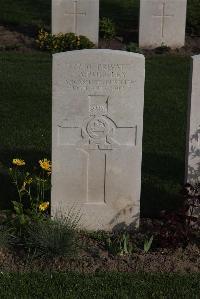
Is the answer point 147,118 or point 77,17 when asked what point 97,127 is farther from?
point 77,17

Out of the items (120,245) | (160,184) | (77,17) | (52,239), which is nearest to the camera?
(52,239)

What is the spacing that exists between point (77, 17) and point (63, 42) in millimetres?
677

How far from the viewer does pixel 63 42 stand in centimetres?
1472

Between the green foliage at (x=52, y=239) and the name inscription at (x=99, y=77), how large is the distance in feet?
3.83

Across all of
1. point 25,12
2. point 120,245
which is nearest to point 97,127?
point 120,245

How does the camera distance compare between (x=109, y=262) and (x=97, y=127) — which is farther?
(x=97, y=127)

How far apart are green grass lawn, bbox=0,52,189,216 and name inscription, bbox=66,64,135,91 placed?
4.76 feet

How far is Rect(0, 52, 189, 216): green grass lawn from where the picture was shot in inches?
323

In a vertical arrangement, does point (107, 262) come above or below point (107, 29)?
below

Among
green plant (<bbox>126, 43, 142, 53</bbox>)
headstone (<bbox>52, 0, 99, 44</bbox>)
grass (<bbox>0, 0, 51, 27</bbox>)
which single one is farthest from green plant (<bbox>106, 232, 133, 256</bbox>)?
grass (<bbox>0, 0, 51, 27</bbox>)

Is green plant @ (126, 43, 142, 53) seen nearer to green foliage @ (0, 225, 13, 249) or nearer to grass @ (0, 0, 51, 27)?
grass @ (0, 0, 51, 27)

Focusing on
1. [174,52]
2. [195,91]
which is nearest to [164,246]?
[195,91]

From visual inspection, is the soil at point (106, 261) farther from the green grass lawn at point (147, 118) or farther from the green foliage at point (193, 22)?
the green foliage at point (193, 22)

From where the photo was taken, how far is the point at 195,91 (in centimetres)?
660
